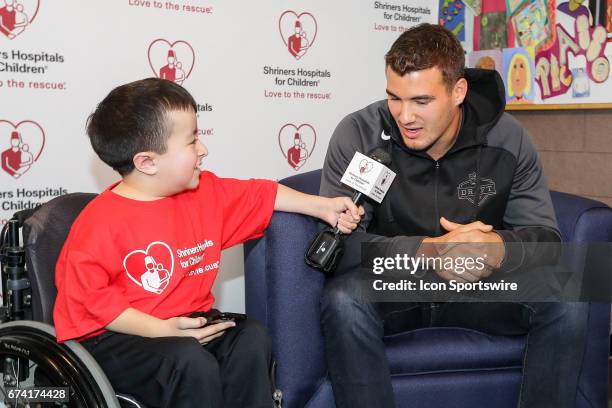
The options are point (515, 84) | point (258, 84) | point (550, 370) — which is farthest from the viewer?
point (515, 84)

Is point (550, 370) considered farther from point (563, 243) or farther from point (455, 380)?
point (563, 243)

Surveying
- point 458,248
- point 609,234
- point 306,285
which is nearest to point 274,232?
point 306,285

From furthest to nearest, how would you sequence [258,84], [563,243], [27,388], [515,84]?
[515,84]
[258,84]
[563,243]
[27,388]

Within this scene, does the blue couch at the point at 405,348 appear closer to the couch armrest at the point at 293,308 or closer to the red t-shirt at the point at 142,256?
the couch armrest at the point at 293,308

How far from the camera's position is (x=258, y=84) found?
9.57 feet

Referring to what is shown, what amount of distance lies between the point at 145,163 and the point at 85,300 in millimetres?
336

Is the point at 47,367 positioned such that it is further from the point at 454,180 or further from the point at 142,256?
the point at 454,180

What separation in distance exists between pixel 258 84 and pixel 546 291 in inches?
58.5

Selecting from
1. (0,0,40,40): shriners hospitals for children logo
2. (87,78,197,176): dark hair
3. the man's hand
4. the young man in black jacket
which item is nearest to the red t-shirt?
(87,78,197,176): dark hair

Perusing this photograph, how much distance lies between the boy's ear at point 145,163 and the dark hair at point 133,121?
0.01 meters

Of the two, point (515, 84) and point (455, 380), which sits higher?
point (515, 84)

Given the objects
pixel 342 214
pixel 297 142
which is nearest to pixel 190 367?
pixel 342 214

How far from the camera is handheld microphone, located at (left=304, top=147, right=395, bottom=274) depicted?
72.9 inches

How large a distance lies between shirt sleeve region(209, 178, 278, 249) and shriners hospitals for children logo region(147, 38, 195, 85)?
92 centimetres
